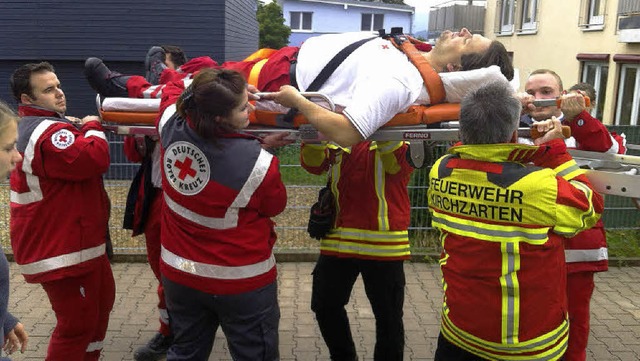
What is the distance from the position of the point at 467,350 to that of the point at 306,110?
49.3 inches

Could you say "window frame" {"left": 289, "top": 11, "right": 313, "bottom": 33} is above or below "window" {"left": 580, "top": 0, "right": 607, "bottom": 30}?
above

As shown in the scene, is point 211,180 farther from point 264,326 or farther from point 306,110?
point 264,326

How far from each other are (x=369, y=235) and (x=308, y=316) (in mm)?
1983

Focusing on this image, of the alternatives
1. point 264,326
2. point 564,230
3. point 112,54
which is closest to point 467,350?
point 564,230

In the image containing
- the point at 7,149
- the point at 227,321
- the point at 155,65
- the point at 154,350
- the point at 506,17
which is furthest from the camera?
the point at 506,17

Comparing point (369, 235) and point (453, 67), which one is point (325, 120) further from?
point (369, 235)

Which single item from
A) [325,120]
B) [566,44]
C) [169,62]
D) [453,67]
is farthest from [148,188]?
[566,44]

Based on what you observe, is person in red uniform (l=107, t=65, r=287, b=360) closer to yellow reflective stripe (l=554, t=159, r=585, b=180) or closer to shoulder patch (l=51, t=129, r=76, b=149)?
shoulder patch (l=51, t=129, r=76, b=149)

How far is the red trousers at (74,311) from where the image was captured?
3273 millimetres

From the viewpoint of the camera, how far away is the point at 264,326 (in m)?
2.70

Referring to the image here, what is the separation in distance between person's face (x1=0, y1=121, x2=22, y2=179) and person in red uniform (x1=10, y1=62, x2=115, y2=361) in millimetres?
1003

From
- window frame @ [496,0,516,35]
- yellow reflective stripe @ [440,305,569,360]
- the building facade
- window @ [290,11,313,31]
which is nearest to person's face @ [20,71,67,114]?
yellow reflective stripe @ [440,305,569,360]

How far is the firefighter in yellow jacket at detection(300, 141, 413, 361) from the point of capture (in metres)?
3.36

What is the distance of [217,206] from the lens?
255cm
